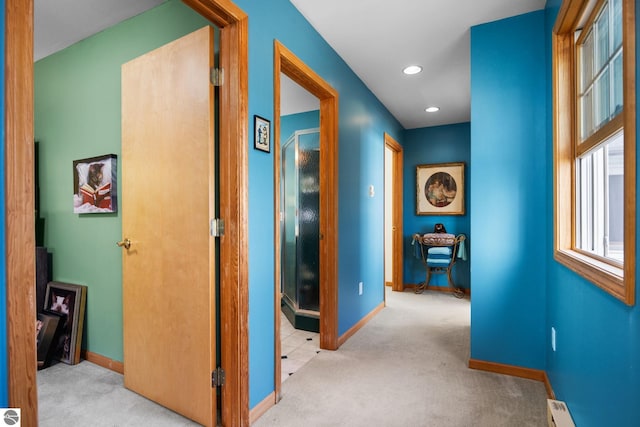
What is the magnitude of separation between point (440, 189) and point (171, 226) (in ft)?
14.3

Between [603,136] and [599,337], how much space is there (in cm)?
86

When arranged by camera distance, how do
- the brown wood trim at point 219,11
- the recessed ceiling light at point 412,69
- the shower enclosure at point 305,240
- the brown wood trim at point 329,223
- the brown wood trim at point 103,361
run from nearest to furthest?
the brown wood trim at point 219,11 < the brown wood trim at point 103,361 < the brown wood trim at point 329,223 < the recessed ceiling light at point 412,69 < the shower enclosure at point 305,240

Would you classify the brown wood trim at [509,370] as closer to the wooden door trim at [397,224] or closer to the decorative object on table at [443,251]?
the decorative object on table at [443,251]

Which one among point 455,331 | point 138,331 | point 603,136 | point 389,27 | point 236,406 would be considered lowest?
point 455,331

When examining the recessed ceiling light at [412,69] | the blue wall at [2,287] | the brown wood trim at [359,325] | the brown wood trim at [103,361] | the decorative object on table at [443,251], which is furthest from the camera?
the decorative object on table at [443,251]

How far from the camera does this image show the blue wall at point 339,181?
188 centimetres

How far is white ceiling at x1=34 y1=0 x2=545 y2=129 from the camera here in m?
2.23

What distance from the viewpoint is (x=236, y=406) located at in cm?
173

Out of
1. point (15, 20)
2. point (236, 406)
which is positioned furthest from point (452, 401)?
point (15, 20)

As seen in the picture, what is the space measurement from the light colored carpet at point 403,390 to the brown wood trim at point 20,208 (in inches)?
49.6

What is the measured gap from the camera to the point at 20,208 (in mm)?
906

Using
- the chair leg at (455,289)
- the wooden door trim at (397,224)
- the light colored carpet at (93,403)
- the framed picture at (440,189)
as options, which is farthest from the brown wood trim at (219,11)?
the chair leg at (455,289)

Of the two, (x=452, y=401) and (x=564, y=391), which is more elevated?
(x=564, y=391)

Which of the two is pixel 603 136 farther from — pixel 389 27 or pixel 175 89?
pixel 175 89
